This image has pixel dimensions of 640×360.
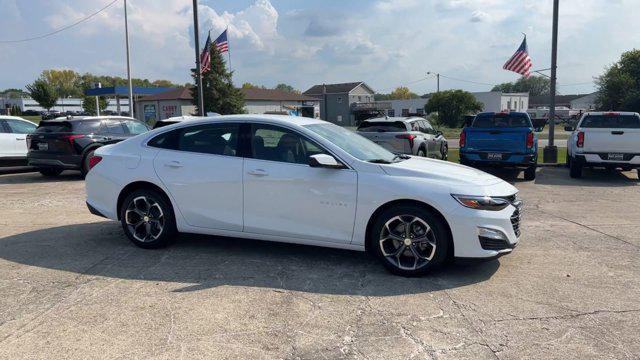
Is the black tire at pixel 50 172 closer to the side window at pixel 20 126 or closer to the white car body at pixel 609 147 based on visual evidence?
the side window at pixel 20 126

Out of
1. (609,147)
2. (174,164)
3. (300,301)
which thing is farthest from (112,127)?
(609,147)

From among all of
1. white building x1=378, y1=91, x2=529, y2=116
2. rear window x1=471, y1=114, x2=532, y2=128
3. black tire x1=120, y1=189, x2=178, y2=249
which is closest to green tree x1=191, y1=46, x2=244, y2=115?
white building x1=378, y1=91, x2=529, y2=116

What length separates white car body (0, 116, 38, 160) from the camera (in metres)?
13.4

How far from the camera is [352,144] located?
5762 mm

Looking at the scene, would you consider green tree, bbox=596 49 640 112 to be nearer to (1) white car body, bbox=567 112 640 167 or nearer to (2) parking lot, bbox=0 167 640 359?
(1) white car body, bbox=567 112 640 167

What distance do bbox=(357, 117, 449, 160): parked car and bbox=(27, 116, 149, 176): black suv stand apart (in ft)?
22.0

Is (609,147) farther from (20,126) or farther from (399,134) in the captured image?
(20,126)

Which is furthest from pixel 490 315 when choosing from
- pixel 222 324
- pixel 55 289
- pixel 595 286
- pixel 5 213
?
pixel 5 213

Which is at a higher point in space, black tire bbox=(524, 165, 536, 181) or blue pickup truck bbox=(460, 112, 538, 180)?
blue pickup truck bbox=(460, 112, 538, 180)

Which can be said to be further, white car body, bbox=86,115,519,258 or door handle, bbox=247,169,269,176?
door handle, bbox=247,169,269,176

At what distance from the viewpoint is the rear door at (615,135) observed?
483 inches

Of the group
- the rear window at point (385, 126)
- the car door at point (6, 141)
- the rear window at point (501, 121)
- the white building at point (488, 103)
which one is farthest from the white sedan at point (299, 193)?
the white building at point (488, 103)

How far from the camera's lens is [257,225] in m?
5.52

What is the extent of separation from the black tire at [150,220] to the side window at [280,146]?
4.20 feet
